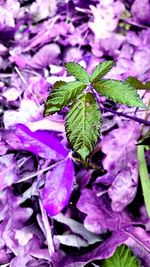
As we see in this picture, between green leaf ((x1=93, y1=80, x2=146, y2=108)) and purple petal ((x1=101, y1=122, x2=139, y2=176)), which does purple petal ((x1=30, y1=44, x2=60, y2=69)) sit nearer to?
purple petal ((x1=101, y1=122, x2=139, y2=176))

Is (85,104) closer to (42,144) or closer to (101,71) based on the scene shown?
(101,71)

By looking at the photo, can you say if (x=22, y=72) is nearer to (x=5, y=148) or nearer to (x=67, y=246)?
(x=5, y=148)

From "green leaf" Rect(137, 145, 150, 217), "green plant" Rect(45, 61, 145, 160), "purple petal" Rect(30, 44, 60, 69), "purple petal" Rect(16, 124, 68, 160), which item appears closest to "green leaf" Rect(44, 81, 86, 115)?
"green plant" Rect(45, 61, 145, 160)

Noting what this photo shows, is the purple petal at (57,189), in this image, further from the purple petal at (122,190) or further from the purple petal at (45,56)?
the purple petal at (45,56)

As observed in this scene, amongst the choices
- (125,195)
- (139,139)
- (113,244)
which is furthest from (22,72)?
(113,244)

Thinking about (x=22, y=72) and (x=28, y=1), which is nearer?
(x=22, y=72)

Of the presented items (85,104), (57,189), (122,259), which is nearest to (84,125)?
(85,104)

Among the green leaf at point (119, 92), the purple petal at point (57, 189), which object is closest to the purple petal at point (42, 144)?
the purple petal at point (57, 189)
